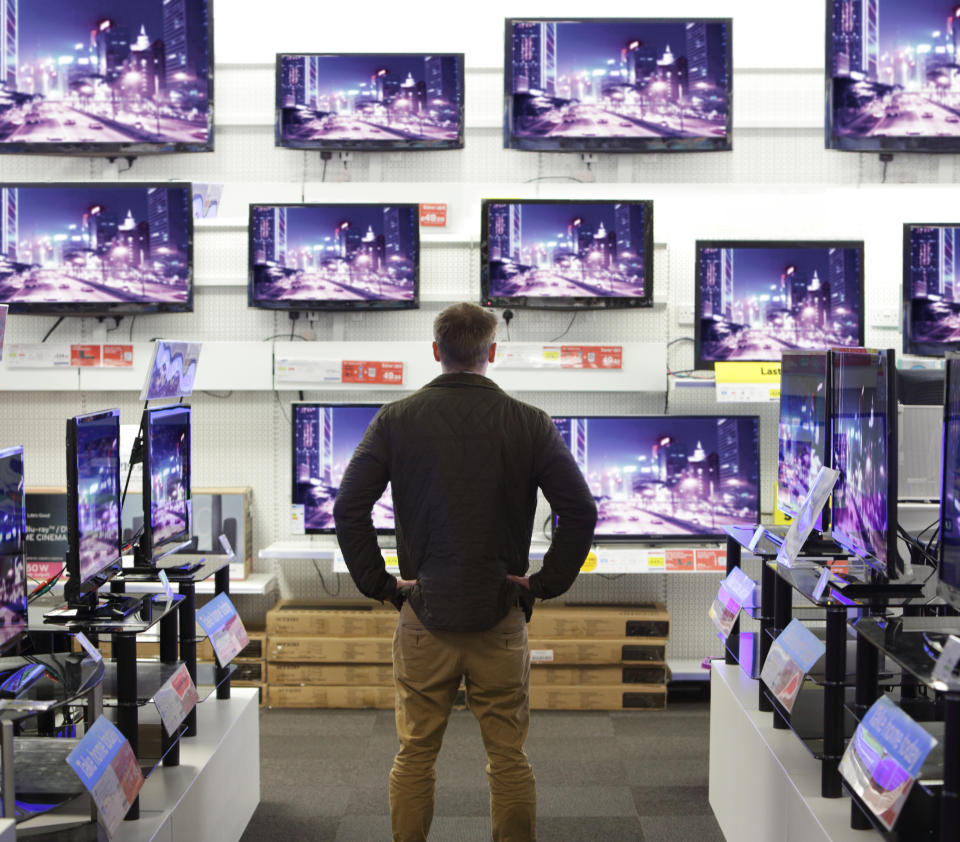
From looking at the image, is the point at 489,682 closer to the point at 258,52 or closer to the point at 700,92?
the point at 700,92

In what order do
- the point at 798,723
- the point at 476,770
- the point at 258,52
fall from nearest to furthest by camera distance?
the point at 798,723 → the point at 476,770 → the point at 258,52

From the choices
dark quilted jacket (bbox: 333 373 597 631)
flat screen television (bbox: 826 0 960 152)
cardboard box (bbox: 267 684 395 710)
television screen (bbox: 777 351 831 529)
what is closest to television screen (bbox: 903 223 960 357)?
flat screen television (bbox: 826 0 960 152)

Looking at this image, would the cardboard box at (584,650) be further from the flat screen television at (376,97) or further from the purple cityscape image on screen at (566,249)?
the flat screen television at (376,97)

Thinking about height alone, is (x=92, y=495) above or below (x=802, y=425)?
below

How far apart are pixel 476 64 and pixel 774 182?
146 cm

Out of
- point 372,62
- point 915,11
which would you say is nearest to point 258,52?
point 372,62

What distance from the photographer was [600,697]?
4.60 m

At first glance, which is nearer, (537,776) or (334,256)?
(537,776)

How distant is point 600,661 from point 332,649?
116cm

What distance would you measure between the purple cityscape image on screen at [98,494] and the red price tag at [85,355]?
7.33ft

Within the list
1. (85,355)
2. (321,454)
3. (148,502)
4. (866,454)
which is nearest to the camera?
(866,454)

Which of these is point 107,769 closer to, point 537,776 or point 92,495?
point 92,495

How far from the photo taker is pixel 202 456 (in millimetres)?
4926

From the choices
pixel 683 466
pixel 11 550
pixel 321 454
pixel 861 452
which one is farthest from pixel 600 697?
pixel 11 550
